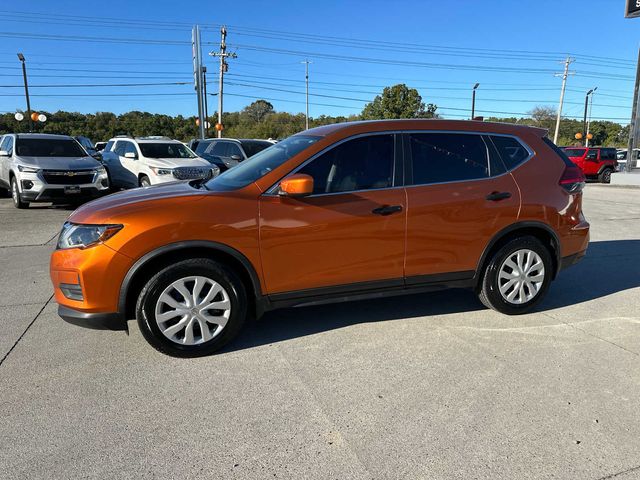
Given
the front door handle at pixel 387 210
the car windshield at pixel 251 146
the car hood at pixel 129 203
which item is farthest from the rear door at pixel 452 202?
the car windshield at pixel 251 146

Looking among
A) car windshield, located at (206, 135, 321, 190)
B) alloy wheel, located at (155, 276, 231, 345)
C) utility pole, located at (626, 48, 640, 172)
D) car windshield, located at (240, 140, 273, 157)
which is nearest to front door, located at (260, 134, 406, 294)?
car windshield, located at (206, 135, 321, 190)

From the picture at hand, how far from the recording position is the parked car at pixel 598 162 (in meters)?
22.2

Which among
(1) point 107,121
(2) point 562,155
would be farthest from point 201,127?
(1) point 107,121

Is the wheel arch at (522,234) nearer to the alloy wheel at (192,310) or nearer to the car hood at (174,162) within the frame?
the alloy wheel at (192,310)

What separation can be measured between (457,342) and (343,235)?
1.29 meters

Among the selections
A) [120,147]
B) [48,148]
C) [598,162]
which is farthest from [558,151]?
[598,162]

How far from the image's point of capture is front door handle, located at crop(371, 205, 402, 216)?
3.67m

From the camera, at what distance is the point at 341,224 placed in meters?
3.57

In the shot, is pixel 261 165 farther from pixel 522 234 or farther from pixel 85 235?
pixel 522 234

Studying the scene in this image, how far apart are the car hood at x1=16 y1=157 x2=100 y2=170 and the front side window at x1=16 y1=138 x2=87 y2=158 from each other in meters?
0.46

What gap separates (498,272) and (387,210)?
1.31 meters

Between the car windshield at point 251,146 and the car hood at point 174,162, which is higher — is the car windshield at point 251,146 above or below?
above

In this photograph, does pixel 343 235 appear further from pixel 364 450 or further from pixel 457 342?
pixel 364 450

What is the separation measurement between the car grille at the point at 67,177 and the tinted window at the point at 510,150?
950cm
